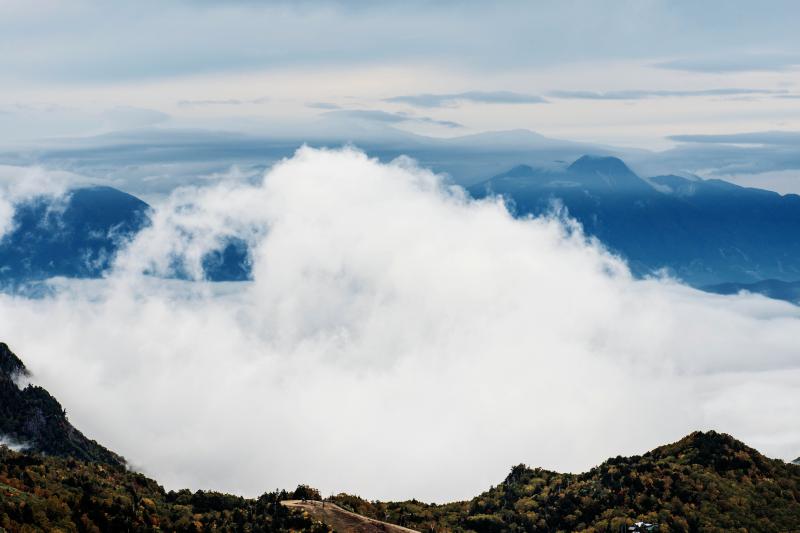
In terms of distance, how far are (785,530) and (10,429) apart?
139391 mm

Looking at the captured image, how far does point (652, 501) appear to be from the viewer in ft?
314

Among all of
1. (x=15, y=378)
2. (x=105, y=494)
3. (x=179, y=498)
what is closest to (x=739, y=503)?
(x=179, y=498)

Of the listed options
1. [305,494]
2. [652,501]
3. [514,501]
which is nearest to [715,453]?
[652,501]

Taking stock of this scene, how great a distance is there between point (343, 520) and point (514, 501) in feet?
120

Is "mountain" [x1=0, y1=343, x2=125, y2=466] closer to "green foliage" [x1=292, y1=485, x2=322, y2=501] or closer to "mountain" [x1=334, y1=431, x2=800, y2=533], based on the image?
"green foliage" [x1=292, y1=485, x2=322, y2=501]

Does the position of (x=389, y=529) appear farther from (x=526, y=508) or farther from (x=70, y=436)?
(x=70, y=436)

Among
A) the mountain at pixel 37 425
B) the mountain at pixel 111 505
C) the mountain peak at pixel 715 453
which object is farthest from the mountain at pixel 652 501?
the mountain at pixel 37 425

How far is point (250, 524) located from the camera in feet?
240

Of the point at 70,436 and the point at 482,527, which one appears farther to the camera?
the point at 70,436

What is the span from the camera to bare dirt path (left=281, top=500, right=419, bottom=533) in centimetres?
7585

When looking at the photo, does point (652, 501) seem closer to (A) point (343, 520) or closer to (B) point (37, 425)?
(A) point (343, 520)

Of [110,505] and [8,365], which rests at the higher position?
[8,365]

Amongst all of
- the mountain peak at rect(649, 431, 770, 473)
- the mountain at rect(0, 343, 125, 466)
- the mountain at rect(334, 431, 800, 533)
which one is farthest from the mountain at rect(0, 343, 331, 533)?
the mountain at rect(0, 343, 125, 466)

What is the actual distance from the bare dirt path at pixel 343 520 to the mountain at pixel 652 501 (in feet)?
24.1
